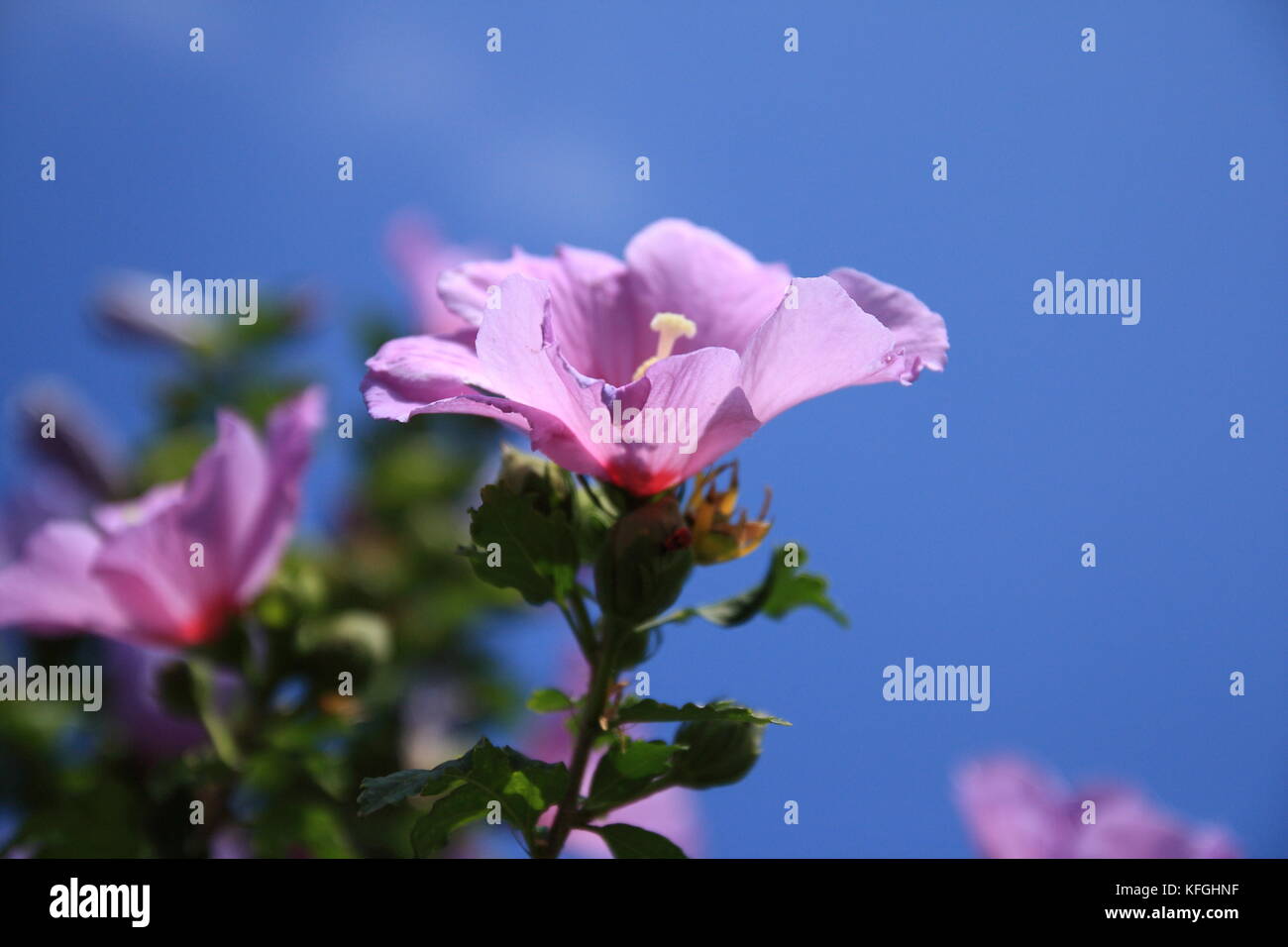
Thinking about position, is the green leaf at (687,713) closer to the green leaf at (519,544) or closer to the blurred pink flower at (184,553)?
the green leaf at (519,544)

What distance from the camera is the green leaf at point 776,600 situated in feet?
3.60

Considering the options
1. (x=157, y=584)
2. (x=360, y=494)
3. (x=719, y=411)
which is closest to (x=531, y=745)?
(x=360, y=494)

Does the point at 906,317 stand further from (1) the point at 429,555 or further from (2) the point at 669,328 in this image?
(1) the point at 429,555

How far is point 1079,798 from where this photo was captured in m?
1.65

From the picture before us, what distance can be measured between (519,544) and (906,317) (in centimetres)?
41

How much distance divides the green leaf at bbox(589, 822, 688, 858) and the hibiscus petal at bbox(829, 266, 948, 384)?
47 cm

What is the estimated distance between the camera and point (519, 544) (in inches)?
40.5

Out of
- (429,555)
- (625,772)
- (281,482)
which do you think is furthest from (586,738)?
(429,555)

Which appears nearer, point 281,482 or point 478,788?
point 478,788

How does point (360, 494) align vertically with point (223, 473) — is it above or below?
above

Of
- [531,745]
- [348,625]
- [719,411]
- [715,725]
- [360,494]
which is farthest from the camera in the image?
[360,494]

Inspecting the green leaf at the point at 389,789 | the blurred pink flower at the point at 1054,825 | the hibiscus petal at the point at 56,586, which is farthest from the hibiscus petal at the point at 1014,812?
the hibiscus petal at the point at 56,586
